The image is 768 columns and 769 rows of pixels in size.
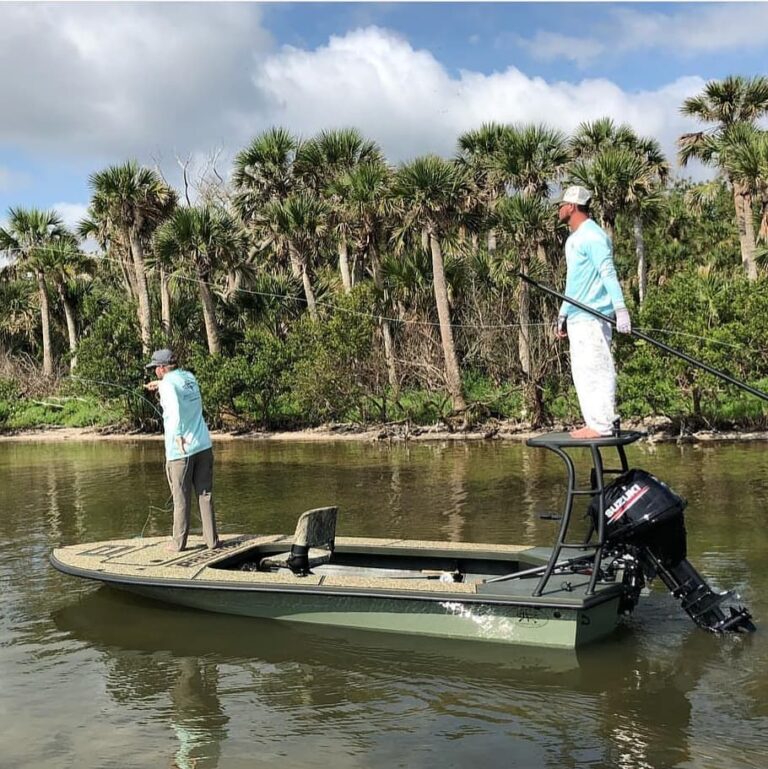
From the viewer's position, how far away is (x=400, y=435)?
26297 mm

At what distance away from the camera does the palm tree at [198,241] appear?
30.9 meters

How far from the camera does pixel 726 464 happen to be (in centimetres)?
1703

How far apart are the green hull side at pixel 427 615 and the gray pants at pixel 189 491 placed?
31.0 inches

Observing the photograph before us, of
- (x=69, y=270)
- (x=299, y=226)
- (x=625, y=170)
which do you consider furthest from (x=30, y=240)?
(x=625, y=170)

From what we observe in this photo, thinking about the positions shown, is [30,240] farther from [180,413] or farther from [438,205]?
[180,413]

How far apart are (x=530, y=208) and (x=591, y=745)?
2344 centimetres

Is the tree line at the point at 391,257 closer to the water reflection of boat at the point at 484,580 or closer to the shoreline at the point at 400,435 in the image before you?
the shoreline at the point at 400,435

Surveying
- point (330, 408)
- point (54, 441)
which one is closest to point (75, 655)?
point (330, 408)

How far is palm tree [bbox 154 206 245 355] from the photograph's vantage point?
30.9 m

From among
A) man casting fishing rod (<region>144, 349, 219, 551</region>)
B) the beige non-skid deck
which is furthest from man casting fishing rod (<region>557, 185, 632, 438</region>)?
man casting fishing rod (<region>144, 349, 219, 551</region>)

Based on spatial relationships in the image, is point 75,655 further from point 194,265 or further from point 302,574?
point 194,265

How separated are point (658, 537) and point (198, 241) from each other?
2647 cm

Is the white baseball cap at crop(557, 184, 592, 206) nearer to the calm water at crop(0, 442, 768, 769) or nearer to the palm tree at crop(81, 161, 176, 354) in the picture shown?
the calm water at crop(0, 442, 768, 769)

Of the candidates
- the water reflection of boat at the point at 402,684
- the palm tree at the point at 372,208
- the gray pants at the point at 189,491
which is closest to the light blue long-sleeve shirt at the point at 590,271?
the water reflection of boat at the point at 402,684
